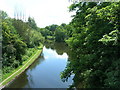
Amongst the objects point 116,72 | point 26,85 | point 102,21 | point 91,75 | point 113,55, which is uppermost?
point 102,21

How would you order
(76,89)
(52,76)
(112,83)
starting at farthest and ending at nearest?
(52,76), (76,89), (112,83)

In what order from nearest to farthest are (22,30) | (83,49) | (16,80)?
(83,49) → (16,80) → (22,30)

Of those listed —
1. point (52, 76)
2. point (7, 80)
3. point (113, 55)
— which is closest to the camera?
point (113, 55)

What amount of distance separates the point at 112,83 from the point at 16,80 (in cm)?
1325

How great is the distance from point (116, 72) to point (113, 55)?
3.36ft

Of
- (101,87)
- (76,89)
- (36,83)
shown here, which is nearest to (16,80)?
(36,83)

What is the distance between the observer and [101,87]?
16.0ft

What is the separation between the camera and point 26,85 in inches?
540

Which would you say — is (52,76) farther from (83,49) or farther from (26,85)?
(83,49)

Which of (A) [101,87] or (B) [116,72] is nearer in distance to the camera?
(B) [116,72]

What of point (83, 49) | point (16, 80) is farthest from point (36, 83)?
point (83, 49)

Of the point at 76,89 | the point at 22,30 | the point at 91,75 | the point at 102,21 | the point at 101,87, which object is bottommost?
the point at 76,89

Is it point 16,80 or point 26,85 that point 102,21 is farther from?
point 16,80

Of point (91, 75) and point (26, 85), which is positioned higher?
point (91, 75)
